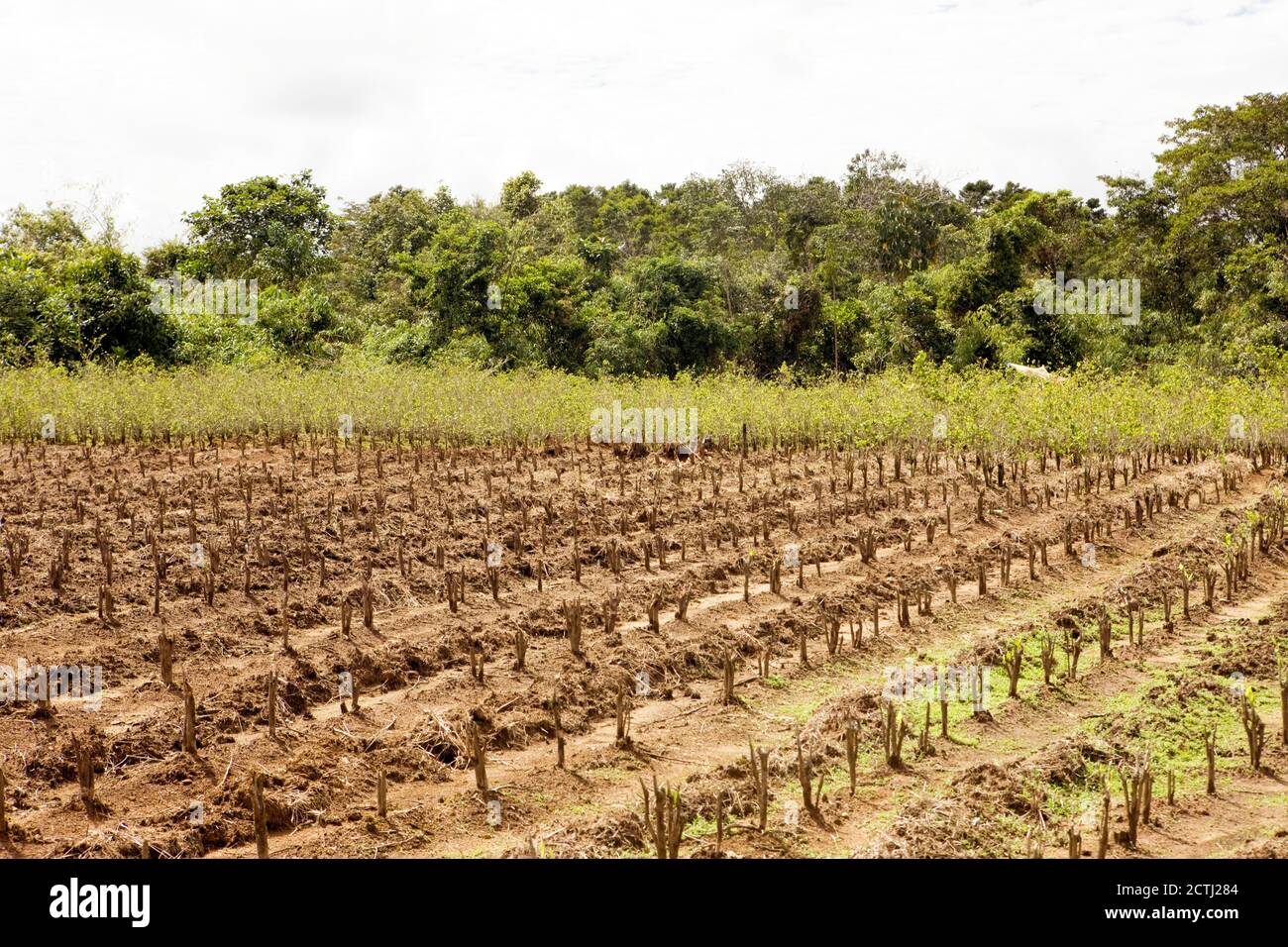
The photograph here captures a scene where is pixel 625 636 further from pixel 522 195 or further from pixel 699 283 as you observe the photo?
pixel 522 195

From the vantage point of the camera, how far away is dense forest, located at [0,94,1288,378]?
21625 millimetres

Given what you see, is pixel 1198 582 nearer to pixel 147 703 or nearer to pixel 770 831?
pixel 770 831

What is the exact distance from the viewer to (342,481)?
13.0m

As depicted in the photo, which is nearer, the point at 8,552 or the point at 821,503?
the point at 8,552

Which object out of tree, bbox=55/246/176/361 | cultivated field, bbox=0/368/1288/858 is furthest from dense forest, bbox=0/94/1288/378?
cultivated field, bbox=0/368/1288/858

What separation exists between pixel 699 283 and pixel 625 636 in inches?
723

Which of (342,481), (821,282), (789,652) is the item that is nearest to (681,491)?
(342,481)

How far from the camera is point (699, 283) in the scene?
25.2 m

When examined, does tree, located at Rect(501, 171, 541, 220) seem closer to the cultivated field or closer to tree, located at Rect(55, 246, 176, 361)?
tree, located at Rect(55, 246, 176, 361)

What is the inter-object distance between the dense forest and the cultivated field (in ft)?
19.6

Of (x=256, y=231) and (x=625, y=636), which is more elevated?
(x=256, y=231)

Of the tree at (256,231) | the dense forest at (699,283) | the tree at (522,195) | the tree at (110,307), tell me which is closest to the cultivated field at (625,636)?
the tree at (110,307)

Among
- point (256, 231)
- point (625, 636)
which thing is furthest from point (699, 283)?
point (625, 636)

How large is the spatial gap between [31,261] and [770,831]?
2520 cm
